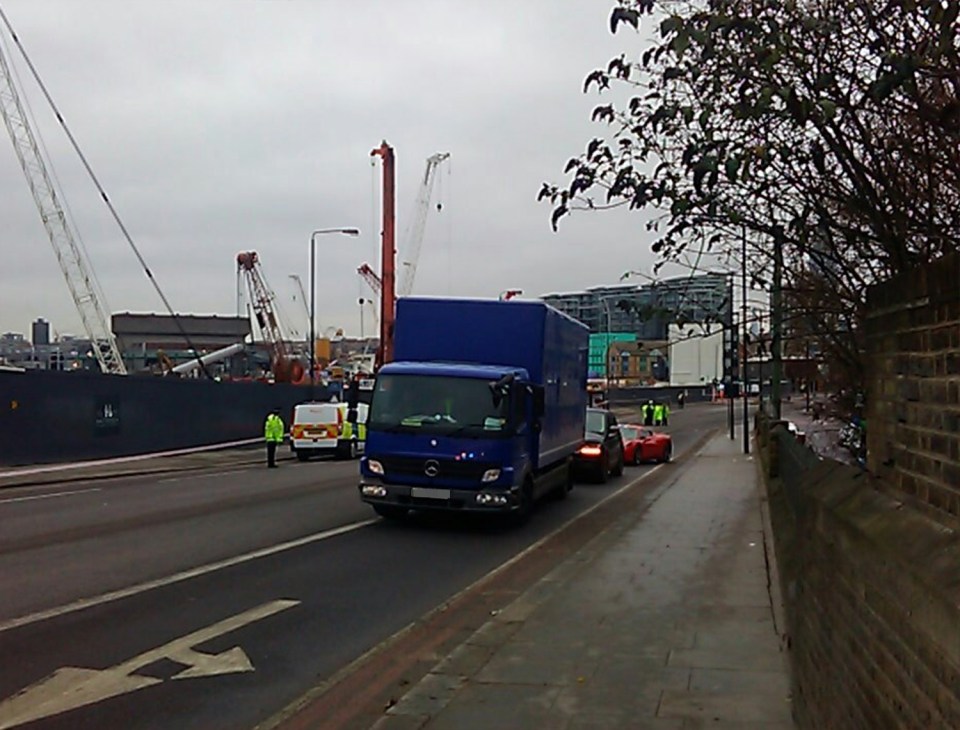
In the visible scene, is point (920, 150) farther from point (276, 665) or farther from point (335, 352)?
point (335, 352)

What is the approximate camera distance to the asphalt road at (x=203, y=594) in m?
7.24

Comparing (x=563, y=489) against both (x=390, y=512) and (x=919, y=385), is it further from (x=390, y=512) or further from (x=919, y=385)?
(x=919, y=385)

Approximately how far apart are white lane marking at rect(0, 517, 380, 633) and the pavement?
3454 mm

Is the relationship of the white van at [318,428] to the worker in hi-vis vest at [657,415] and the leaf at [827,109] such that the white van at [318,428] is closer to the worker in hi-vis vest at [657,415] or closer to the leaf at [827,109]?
the worker in hi-vis vest at [657,415]

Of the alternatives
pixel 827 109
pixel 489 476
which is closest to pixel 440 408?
pixel 489 476

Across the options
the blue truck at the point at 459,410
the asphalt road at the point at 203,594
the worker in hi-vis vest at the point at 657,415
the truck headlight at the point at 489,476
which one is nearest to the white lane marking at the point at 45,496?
the asphalt road at the point at 203,594

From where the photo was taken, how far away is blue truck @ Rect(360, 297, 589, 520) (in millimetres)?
15742

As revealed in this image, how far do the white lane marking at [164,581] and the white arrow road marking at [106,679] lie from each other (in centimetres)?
147

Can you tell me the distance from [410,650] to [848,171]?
15.1ft

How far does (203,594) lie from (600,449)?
1732 cm

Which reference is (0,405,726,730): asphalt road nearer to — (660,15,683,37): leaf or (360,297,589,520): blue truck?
(360,297,589,520): blue truck

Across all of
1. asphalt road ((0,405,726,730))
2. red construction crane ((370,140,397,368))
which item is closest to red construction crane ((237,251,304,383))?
red construction crane ((370,140,397,368))

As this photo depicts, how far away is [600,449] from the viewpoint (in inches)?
1070

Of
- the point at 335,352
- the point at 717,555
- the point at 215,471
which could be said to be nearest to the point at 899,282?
the point at 717,555
